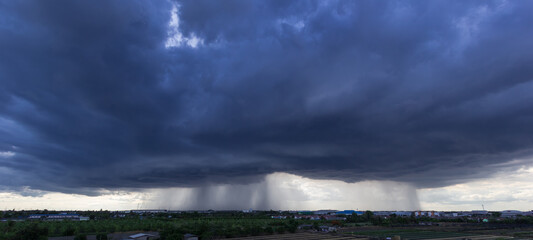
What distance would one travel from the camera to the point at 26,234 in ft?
236

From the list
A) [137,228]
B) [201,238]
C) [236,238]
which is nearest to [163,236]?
[201,238]

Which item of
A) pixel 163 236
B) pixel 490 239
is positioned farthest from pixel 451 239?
pixel 163 236

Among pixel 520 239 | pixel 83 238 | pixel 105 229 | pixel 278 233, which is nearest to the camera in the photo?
pixel 83 238

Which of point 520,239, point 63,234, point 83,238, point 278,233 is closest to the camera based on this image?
point 83,238

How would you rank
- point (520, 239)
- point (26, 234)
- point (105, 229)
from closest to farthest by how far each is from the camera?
point (26, 234) < point (520, 239) < point (105, 229)

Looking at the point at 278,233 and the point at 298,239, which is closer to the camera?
the point at 298,239

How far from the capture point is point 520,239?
3462 inches

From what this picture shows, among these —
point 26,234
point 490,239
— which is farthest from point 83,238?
point 490,239

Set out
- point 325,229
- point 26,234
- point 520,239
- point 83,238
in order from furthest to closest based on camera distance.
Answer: point 325,229 → point 520,239 → point 83,238 → point 26,234

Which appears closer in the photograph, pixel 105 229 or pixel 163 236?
pixel 163 236

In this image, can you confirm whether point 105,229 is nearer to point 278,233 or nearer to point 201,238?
point 201,238

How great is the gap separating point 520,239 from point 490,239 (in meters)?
8.51

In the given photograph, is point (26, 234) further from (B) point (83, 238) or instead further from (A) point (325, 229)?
(A) point (325, 229)

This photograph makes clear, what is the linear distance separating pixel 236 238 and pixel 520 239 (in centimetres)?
8409
